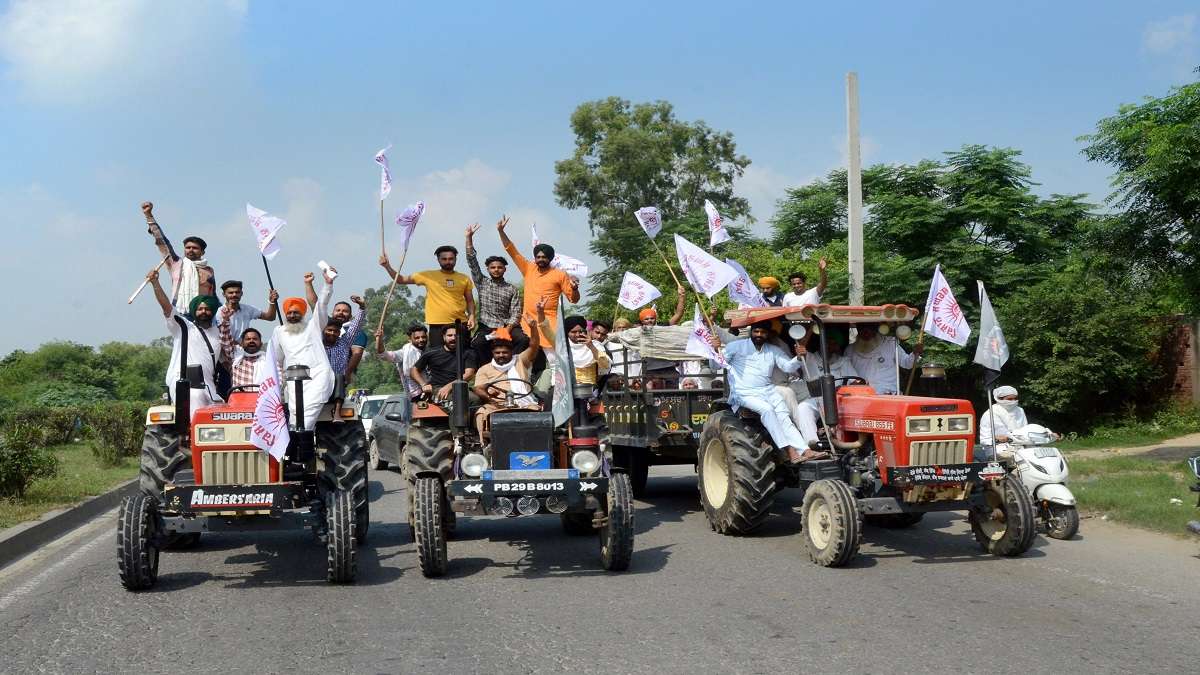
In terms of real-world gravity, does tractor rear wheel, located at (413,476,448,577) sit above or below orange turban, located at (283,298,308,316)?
below

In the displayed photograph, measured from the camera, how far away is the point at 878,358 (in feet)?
34.4

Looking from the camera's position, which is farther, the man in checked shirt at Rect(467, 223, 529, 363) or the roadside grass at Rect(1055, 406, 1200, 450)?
the roadside grass at Rect(1055, 406, 1200, 450)

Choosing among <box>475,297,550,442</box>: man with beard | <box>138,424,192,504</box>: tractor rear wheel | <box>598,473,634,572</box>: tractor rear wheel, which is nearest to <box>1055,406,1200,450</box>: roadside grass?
<box>475,297,550,442</box>: man with beard

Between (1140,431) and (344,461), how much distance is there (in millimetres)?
15876

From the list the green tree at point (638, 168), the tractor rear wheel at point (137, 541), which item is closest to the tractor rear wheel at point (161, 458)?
the tractor rear wheel at point (137, 541)

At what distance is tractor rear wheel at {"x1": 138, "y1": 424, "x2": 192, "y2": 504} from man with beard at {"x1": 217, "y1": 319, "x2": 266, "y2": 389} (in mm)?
771

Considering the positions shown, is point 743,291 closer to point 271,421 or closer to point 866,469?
point 866,469

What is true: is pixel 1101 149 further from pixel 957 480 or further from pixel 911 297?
pixel 957 480

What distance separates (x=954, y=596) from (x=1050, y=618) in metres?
0.81

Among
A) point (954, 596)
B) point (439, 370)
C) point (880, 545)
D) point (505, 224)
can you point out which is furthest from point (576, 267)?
point (954, 596)

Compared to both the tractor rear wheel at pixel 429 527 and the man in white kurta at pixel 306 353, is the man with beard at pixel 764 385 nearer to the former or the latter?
the tractor rear wheel at pixel 429 527

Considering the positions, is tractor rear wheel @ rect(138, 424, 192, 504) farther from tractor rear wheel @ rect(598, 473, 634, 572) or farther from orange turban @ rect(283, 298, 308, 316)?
tractor rear wheel @ rect(598, 473, 634, 572)

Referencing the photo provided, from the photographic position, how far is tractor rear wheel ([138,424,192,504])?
8.97m

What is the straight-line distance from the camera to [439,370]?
11438 mm
